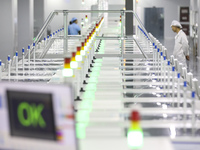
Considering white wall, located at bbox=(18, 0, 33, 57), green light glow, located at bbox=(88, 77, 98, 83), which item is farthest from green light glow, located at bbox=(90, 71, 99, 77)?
white wall, located at bbox=(18, 0, 33, 57)

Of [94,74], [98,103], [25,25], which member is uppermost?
[25,25]

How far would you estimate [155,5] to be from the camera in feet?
116

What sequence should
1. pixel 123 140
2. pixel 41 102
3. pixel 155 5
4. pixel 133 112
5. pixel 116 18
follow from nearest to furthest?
pixel 133 112 → pixel 41 102 → pixel 123 140 → pixel 116 18 → pixel 155 5

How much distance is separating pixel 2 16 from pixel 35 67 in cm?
843

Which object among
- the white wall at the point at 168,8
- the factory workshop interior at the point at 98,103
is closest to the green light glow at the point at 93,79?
the factory workshop interior at the point at 98,103

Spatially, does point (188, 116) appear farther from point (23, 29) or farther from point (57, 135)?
point (23, 29)

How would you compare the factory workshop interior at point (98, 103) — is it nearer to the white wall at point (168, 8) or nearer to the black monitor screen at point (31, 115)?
the black monitor screen at point (31, 115)

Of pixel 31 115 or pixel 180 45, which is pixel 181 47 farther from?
pixel 31 115

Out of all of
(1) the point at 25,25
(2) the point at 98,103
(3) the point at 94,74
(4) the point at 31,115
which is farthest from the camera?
(1) the point at 25,25

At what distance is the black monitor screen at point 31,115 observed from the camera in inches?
102

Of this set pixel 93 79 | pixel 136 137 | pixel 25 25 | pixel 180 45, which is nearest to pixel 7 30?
pixel 25 25

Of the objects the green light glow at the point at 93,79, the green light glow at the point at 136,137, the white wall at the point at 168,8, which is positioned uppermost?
the white wall at the point at 168,8

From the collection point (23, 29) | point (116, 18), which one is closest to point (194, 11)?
point (116, 18)

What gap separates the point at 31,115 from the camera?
264 cm
